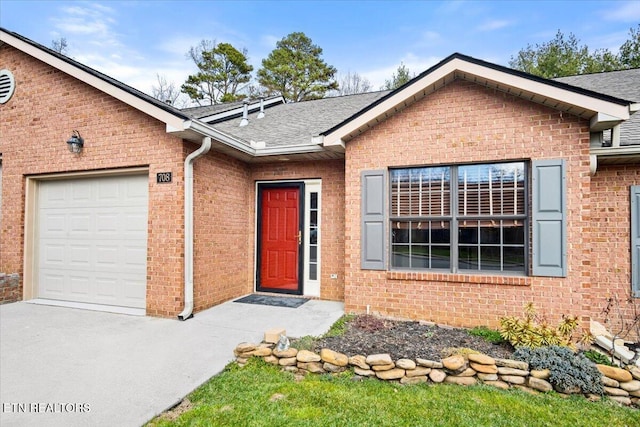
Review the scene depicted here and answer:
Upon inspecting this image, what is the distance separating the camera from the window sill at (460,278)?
4445mm

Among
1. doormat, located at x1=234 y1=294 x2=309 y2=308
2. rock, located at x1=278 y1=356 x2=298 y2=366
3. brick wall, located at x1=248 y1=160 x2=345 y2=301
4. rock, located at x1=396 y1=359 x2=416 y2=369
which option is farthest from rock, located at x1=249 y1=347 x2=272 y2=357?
brick wall, located at x1=248 y1=160 x2=345 y2=301

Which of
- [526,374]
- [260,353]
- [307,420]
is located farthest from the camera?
[260,353]

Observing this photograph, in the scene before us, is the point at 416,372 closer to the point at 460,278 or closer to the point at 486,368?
the point at 486,368

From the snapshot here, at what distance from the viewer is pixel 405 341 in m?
4.05

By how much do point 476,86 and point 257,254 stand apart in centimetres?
497

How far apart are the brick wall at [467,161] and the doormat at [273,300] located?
118cm

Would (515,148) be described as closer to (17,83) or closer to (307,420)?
(307,420)

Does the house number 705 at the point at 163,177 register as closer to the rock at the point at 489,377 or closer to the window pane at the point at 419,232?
the window pane at the point at 419,232

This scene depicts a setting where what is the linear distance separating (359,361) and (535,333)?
7.08 ft

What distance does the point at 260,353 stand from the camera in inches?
143

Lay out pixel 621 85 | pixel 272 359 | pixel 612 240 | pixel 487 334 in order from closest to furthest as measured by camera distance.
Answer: pixel 272 359 < pixel 487 334 < pixel 612 240 < pixel 621 85

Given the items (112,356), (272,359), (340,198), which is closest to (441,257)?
(340,198)

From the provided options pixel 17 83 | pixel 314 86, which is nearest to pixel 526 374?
pixel 17 83

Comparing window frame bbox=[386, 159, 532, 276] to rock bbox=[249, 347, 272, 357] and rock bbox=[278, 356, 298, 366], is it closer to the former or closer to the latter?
rock bbox=[278, 356, 298, 366]
